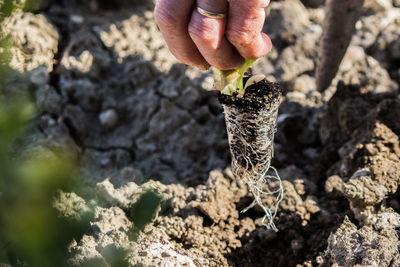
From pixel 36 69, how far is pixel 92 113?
49 centimetres

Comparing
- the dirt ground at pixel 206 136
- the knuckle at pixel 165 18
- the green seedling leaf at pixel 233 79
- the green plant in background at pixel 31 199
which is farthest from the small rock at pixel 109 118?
the green plant in background at pixel 31 199

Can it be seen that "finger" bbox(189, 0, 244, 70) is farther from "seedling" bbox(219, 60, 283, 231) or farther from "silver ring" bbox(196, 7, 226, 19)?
"seedling" bbox(219, 60, 283, 231)

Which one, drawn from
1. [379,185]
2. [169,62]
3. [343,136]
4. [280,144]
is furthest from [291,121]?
[169,62]

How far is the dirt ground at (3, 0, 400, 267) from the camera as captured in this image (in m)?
1.64

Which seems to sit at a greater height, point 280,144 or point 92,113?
point 280,144

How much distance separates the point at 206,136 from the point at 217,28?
1.27 m

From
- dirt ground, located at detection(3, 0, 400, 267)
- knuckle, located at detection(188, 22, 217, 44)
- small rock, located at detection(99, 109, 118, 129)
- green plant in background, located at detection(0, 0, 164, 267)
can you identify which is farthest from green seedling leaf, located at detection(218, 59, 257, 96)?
small rock, located at detection(99, 109, 118, 129)

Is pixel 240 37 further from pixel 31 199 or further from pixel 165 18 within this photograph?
pixel 31 199

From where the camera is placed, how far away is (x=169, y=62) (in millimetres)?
2828

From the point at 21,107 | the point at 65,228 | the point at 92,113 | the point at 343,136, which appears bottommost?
the point at 92,113

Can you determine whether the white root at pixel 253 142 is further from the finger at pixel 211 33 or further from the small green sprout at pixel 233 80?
the finger at pixel 211 33

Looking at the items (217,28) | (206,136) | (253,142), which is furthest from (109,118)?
(217,28)

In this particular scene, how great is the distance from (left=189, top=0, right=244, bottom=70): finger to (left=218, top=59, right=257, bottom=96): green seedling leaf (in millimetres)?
142

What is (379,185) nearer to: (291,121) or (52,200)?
(291,121)
